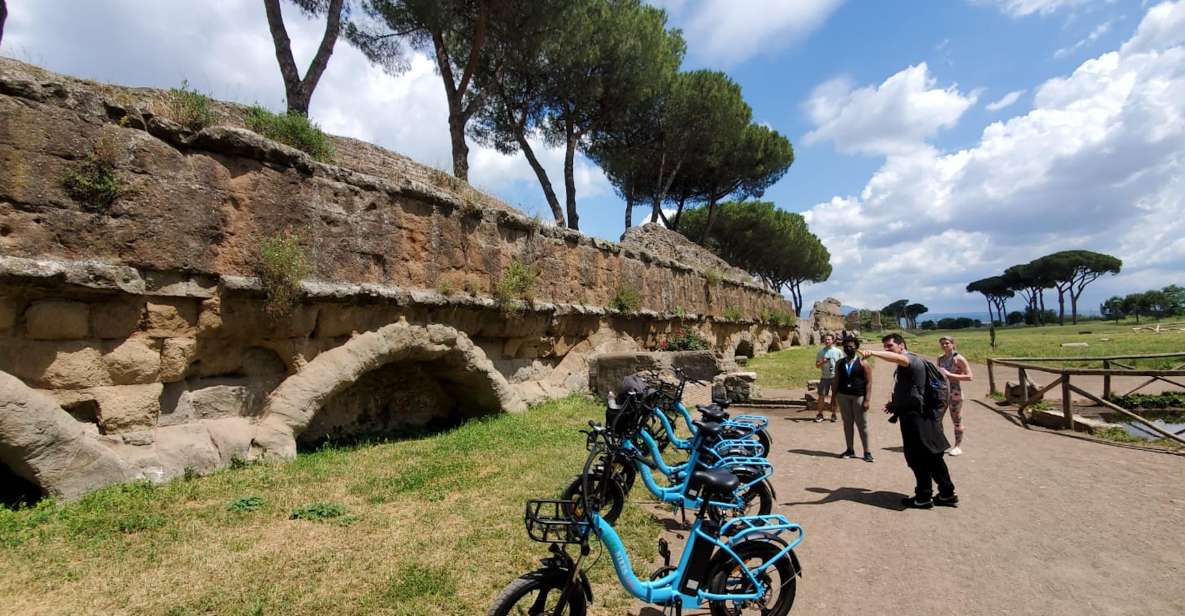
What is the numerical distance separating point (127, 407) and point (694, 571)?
5044mm

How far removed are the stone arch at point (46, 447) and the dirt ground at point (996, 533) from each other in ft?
14.6

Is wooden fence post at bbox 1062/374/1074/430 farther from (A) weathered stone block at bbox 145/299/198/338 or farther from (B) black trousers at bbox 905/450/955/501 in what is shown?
(A) weathered stone block at bbox 145/299/198/338

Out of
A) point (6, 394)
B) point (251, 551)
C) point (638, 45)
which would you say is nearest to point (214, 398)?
point (6, 394)

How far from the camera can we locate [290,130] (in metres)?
6.91

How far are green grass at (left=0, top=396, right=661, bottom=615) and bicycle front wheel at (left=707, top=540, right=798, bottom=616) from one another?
0.69 meters

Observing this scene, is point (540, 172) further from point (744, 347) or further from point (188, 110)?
point (188, 110)

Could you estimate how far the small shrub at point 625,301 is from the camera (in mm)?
12445

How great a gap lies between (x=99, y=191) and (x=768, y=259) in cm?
4026

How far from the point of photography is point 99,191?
4.91 metres

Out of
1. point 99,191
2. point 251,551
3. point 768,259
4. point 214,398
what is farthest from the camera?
point 768,259

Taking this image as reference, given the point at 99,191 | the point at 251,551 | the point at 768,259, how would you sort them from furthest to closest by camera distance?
the point at 768,259 < the point at 99,191 < the point at 251,551

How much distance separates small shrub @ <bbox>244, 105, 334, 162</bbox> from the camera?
679 cm

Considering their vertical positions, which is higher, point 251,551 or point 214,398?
point 214,398

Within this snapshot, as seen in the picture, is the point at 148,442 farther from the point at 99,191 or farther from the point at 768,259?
the point at 768,259
